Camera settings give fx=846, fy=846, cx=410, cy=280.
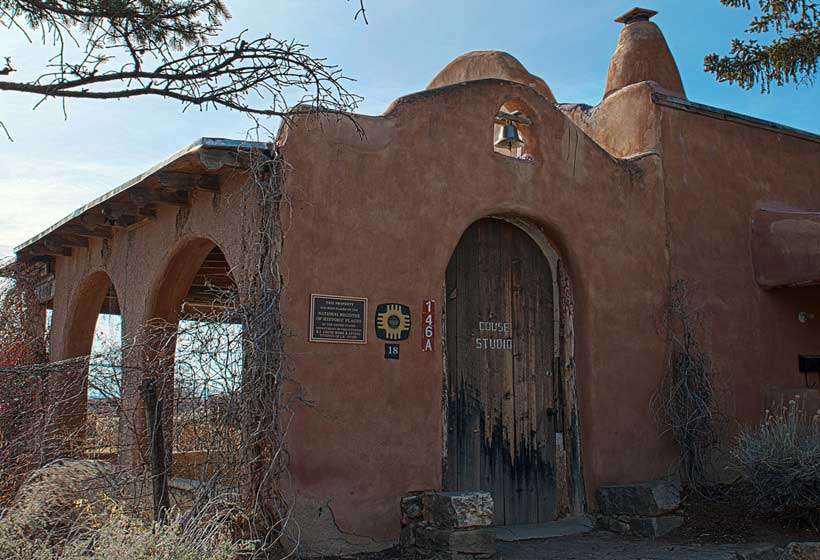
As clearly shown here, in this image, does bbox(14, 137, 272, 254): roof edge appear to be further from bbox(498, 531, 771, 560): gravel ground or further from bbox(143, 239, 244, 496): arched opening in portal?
bbox(498, 531, 771, 560): gravel ground

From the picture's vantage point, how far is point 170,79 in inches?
179

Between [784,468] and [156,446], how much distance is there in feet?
16.5

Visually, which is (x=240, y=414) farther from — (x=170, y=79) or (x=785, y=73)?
(x=785, y=73)

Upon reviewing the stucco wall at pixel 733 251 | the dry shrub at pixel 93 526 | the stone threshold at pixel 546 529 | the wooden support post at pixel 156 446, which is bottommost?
the stone threshold at pixel 546 529

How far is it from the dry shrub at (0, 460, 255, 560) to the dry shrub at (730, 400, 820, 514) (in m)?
4.36

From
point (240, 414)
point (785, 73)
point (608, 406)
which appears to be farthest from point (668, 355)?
point (240, 414)

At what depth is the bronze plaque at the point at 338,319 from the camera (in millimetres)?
6477

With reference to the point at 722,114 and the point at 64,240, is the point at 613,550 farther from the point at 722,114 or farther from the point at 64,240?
the point at 64,240

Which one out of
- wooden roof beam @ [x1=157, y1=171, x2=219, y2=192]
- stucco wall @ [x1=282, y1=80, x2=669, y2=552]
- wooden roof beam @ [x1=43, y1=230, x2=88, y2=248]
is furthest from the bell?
wooden roof beam @ [x1=43, y1=230, x2=88, y2=248]

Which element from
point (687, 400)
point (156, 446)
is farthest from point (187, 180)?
point (687, 400)

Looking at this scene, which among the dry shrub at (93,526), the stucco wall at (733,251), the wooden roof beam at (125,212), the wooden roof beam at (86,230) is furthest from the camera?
the wooden roof beam at (86,230)

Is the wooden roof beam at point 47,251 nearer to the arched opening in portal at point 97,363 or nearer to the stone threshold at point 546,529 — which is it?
the arched opening in portal at point 97,363

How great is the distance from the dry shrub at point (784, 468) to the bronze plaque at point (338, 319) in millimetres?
A: 3565

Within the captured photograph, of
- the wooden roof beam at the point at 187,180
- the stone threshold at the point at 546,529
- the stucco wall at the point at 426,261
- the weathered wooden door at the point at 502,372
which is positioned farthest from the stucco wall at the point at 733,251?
the wooden roof beam at the point at 187,180
